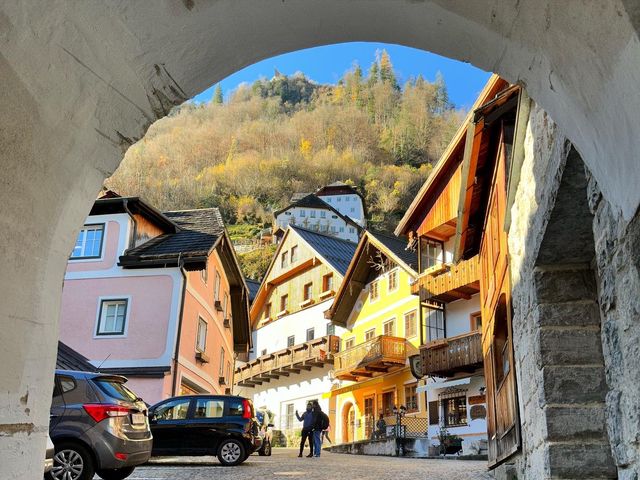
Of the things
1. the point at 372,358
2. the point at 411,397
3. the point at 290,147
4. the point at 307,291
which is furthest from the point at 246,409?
the point at 290,147

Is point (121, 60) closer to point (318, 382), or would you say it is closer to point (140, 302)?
point (140, 302)

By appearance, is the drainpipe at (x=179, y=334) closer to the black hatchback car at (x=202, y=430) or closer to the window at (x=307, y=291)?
the black hatchback car at (x=202, y=430)

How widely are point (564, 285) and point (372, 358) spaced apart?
2383cm

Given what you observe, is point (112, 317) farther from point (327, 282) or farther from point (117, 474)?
point (327, 282)

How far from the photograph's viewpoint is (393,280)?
30797 millimetres

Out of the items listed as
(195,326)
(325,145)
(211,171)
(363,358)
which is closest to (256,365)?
(363,358)

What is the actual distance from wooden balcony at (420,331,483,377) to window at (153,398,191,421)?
1160 centimetres

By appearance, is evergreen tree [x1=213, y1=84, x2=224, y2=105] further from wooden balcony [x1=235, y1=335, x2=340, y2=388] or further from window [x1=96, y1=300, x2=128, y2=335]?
window [x1=96, y1=300, x2=128, y2=335]

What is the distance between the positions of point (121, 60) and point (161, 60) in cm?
20

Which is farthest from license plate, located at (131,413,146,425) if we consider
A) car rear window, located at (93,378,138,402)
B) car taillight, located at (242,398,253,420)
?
car taillight, located at (242,398,253,420)

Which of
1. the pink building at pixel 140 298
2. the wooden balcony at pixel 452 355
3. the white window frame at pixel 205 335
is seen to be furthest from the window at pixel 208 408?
the wooden balcony at pixel 452 355

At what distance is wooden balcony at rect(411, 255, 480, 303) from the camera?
22609 mm

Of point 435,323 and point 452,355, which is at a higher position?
point 435,323

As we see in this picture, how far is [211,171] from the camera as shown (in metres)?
99.4
